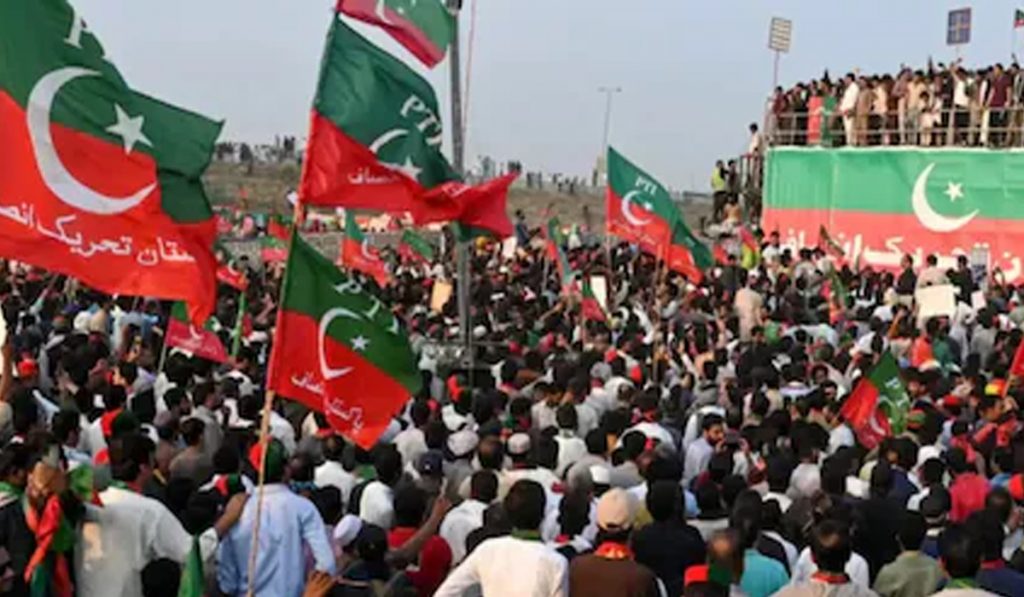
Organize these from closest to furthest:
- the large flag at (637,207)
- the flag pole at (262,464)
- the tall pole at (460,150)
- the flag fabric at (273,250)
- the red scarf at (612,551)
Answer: the red scarf at (612,551) → the flag pole at (262,464) → the tall pole at (460,150) → the large flag at (637,207) → the flag fabric at (273,250)

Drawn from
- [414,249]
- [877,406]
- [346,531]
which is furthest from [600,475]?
[414,249]

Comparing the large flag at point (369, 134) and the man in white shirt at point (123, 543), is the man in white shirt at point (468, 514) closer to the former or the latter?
the man in white shirt at point (123, 543)

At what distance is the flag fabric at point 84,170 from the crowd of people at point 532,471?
0.96 meters

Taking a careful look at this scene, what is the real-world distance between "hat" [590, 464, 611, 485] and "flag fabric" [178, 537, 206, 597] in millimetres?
2516

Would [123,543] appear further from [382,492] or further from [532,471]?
[532,471]

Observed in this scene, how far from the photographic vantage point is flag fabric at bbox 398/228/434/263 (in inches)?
844

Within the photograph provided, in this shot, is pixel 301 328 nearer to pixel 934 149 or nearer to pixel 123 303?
pixel 123 303

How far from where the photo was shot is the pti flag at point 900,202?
71.0 feet

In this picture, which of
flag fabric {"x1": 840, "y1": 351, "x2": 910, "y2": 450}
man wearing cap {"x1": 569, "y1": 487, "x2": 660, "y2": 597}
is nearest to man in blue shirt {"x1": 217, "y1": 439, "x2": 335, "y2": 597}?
man wearing cap {"x1": 569, "y1": 487, "x2": 660, "y2": 597}

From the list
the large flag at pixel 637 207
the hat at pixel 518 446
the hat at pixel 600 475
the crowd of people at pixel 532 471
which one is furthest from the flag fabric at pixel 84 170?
the large flag at pixel 637 207

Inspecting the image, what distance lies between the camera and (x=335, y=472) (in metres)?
7.47

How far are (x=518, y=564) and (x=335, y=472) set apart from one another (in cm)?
276

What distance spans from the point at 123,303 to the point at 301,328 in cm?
951

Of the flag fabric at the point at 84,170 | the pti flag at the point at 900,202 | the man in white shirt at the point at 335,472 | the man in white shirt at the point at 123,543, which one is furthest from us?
the pti flag at the point at 900,202
